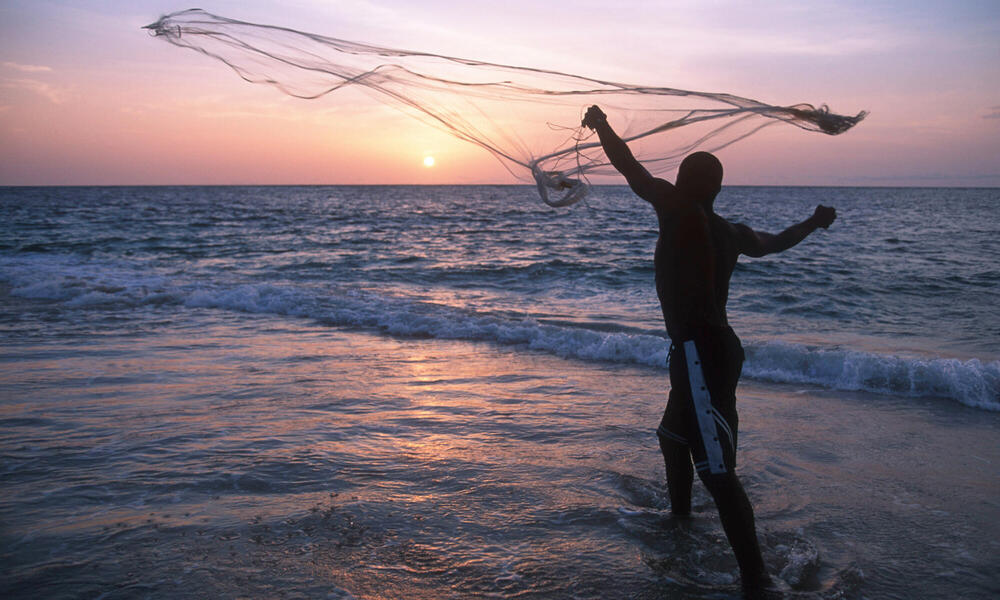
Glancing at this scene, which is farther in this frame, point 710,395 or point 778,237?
point 778,237

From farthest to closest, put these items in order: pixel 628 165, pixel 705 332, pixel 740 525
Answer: pixel 628 165, pixel 705 332, pixel 740 525

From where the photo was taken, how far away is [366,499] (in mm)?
3836

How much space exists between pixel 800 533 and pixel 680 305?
157cm

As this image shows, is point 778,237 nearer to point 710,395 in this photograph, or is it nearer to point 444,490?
point 710,395

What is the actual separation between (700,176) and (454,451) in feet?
8.62

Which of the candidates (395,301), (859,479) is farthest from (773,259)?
(859,479)

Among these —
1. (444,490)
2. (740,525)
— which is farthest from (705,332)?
(444,490)

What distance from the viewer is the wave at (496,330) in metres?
6.91

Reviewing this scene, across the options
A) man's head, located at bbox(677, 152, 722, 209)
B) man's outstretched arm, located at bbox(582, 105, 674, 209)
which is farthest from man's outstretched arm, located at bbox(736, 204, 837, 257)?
man's outstretched arm, located at bbox(582, 105, 674, 209)

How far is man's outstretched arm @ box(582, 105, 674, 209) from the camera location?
3.07 meters

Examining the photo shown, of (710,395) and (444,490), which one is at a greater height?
(710,395)

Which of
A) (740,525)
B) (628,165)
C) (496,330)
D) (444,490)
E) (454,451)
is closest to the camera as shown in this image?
(740,525)

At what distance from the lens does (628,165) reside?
3.19m

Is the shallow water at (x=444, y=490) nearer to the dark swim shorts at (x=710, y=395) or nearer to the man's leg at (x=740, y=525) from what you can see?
the man's leg at (x=740, y=525)
